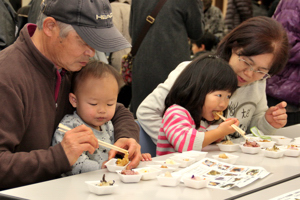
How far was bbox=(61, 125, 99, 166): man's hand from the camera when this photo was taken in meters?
1.43

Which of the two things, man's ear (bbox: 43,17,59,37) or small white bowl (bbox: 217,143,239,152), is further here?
small white bowl (bbox: 217,143,239,152)

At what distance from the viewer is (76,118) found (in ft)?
6.06

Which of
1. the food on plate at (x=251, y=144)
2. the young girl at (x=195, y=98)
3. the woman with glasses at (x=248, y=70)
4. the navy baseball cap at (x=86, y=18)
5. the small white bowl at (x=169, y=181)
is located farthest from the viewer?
the woman with glasses at (x=248, y=70)

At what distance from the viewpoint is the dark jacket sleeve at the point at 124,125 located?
191cm

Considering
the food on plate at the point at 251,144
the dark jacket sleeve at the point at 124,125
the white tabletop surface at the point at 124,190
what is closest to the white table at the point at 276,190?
the white tabletop surface at the point at 124,190

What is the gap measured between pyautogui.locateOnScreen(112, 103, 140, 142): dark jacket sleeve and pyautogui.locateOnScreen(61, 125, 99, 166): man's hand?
0.44m

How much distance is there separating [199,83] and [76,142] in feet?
3.07

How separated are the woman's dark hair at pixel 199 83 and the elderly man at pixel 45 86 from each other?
0.53 m

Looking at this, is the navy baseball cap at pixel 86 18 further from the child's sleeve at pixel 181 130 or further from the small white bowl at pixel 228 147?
the small white bowl at pixel 228 147

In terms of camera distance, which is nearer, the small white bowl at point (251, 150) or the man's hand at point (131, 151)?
the man's hand at point (131, 151)

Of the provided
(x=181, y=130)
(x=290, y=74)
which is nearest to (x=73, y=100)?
(x=181, y=130)

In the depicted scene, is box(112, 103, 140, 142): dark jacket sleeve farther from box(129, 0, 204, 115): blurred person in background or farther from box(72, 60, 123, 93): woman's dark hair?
box(129, 0, 204, 115): blurred person in background

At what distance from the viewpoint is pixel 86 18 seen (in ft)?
5.24

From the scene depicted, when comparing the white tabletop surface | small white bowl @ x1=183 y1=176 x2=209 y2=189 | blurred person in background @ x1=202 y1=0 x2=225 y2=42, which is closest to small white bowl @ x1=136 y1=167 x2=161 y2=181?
the white tabletop surface
